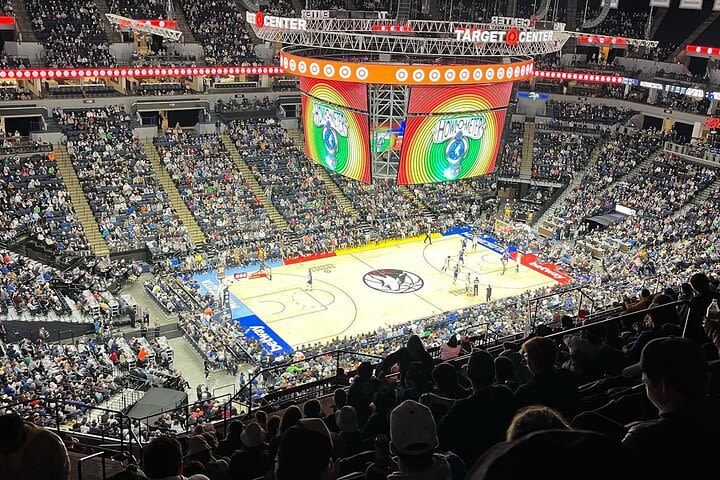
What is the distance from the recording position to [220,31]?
4712cm

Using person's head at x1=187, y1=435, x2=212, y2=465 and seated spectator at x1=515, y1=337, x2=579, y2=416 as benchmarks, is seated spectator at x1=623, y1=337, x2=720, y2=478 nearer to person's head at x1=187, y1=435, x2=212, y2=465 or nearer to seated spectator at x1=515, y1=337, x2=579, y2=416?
seated spectator at x1=515, y1=337, x2=579, y2=416

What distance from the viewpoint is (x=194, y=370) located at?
83.9 feet

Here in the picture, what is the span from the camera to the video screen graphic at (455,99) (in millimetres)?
28556

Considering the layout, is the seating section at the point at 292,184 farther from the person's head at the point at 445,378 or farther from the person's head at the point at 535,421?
the person's head at the point at 535,421

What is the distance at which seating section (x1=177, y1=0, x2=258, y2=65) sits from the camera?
149 ft

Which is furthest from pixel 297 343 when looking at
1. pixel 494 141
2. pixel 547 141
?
pixel 547 141

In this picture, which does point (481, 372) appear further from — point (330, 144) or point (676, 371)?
point (330, 144)

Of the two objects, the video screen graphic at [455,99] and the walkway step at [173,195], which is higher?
the video screen graphic at [455,99]

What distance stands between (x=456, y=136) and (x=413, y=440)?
27.8 m

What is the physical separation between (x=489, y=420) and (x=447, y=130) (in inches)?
1014

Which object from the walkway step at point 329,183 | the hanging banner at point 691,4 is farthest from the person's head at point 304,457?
the hanging banner at point 691,4

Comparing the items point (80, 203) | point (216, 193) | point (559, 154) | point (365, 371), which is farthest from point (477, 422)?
point (559, 154)

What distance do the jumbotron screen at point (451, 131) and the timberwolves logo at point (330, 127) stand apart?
3.01m

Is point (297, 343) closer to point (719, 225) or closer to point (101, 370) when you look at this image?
point (101, 370)
